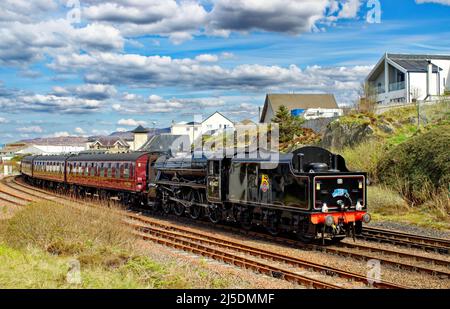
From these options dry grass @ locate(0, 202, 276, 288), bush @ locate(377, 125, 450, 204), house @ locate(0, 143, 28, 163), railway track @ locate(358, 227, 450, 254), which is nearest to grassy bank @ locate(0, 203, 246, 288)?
dry grass @ locate(0, 202, 276, 288)

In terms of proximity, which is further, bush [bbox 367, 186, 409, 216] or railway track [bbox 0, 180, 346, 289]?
bush [bbox 367, 186, 409, 216]

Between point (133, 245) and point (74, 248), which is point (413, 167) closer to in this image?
point (133, 245)

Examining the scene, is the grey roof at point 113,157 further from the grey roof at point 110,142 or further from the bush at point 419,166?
the grey roof at point 110,142

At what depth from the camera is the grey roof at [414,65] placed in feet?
159

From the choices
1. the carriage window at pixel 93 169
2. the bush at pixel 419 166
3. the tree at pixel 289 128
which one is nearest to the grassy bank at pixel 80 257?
the bush at pixel 419 166

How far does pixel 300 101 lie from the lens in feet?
273

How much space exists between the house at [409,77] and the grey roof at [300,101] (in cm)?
2402

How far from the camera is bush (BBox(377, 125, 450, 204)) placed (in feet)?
72.8

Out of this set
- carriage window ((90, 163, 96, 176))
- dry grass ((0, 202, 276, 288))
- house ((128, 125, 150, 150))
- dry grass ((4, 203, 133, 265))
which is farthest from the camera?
house ((128, 125, 150, 150))

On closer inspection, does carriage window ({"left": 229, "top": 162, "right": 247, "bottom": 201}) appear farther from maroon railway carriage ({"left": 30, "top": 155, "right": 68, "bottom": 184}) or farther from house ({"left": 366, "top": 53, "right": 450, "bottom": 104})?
house ({"left": 366, "top": 53, "right": 450, "bottom": 104})

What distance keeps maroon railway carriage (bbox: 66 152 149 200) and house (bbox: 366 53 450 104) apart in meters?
24.8

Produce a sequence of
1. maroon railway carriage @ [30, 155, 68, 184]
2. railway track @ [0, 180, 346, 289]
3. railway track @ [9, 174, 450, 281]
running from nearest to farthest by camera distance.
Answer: railway track @ [0, 180, 346, 289]
railway track @ [9, 174, 450, 281]
maroon railway carriage @ [30, 155, 68, 184]

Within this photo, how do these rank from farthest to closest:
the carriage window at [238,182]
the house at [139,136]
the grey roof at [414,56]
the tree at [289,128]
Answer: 1. the house at [139,136]
2. the grey roof at [414,56]
3. the tree at [289,128]
4. the carriage window at [238,182]

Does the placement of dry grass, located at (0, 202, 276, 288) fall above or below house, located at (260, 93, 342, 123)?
below
